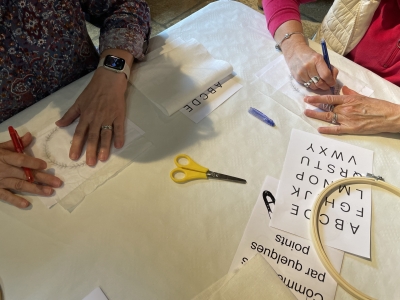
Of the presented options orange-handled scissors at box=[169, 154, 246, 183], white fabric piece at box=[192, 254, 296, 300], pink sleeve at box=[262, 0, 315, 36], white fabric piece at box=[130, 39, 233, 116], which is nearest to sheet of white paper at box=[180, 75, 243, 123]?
white fabric piece at box=[130, 39, 233, 116]

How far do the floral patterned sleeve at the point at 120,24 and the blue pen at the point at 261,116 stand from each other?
0.32m

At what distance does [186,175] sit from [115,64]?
13.1 inches

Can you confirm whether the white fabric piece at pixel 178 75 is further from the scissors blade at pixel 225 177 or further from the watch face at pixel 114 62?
the scissors blade at pixel 225 177

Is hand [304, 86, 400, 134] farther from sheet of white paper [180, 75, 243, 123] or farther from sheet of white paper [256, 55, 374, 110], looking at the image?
sheet of white paper [180, 75, 243, 123]

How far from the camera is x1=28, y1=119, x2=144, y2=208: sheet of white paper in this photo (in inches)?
22.0

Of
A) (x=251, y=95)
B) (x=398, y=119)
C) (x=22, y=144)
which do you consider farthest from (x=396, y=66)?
(x=22, y=144)

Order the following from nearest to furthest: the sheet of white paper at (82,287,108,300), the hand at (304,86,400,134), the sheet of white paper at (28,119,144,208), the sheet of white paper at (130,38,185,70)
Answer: the sheet of white paper at (82,287,108,300), the sheet of white paper at (28,119,144,208), the hand at (304,86,400,134), the sheet of white paper at (130,38,185,70)

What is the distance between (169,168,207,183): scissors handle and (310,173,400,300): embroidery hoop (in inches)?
8.7

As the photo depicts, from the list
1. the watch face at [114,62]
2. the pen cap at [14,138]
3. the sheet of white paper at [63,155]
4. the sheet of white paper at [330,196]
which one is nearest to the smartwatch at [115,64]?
the watch face at [114,62]

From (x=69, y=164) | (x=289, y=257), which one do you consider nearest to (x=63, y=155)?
(x=69, y=164)

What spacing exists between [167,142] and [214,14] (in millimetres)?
500

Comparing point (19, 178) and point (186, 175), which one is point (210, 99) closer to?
point (186, 175)

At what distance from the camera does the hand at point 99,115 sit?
60cm

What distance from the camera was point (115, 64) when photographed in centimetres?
70
